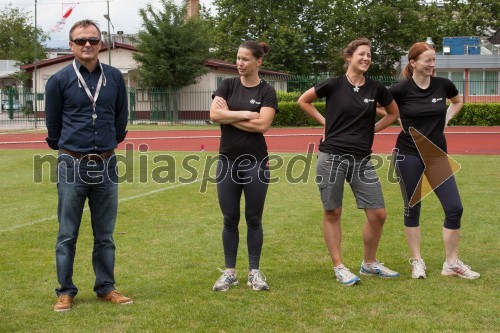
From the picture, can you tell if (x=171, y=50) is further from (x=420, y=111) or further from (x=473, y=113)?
(x=420, y=111)

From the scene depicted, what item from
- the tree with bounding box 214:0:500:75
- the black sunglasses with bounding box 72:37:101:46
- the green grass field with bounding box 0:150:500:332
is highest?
the tree with bounding box 214:0:500:75

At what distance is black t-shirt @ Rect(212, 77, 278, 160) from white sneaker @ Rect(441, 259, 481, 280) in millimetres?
1926

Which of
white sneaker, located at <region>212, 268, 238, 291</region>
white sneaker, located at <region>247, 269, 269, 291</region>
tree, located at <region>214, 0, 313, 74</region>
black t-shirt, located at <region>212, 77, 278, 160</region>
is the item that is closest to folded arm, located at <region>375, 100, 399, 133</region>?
black t-shirt, located at <region>212, 77, 278, 160</region>

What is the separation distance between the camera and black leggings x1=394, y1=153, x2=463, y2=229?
19.8ft

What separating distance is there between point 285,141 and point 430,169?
1751cm

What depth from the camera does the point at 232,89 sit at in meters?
5.68

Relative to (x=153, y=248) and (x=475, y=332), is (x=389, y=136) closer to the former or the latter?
(x=153, y=248)

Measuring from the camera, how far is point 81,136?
5.06 metres

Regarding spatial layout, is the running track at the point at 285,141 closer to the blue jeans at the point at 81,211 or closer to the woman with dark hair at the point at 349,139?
the woman with dark hair at the point at 349,139

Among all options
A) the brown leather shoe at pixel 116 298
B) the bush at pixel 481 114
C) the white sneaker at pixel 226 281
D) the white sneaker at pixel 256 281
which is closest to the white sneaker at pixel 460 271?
the white sneaker at pixel 256 281

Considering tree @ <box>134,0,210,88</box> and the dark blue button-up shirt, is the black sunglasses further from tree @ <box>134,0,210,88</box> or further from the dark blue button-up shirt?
tree @ <box>134,0,210,88</box>

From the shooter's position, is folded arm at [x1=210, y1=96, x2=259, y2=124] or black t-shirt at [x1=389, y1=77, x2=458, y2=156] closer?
folded arm at [x1=210, y1=96, x2=259, y2=124]

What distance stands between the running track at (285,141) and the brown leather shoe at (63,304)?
14983 millimetres

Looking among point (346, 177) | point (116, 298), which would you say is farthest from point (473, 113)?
point (116, 298)
